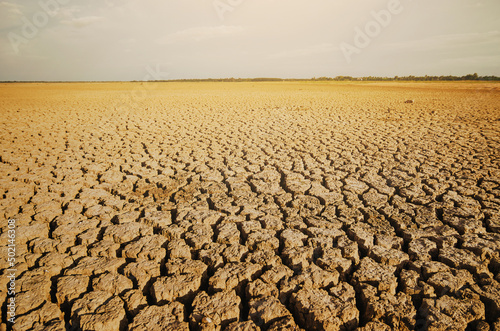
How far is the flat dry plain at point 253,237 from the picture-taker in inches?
54.1

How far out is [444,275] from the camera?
5.21ft

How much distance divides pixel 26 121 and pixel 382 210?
29.2ft

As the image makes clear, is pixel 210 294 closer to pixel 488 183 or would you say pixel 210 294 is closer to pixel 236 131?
pixel 488 183

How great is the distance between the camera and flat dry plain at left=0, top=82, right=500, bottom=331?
1374 mm

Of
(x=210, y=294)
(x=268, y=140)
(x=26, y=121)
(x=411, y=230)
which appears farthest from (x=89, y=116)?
(x=411, y=230)

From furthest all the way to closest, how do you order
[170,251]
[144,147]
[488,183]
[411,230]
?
[144,147] → [488,183] → [411,230] → [170,251]

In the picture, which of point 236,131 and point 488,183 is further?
point 236,131

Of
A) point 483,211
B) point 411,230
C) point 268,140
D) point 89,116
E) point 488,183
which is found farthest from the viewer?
point 89,116

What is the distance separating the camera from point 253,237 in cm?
199

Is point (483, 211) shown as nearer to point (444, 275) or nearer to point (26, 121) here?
point (444, 275)

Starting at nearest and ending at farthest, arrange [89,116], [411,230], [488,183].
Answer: [411,230] → [488,183] → [89,116]

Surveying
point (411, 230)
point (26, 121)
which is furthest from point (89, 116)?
point (411, 230)

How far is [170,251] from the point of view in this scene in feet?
6.02

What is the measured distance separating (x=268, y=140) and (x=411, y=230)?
329 centimetres
